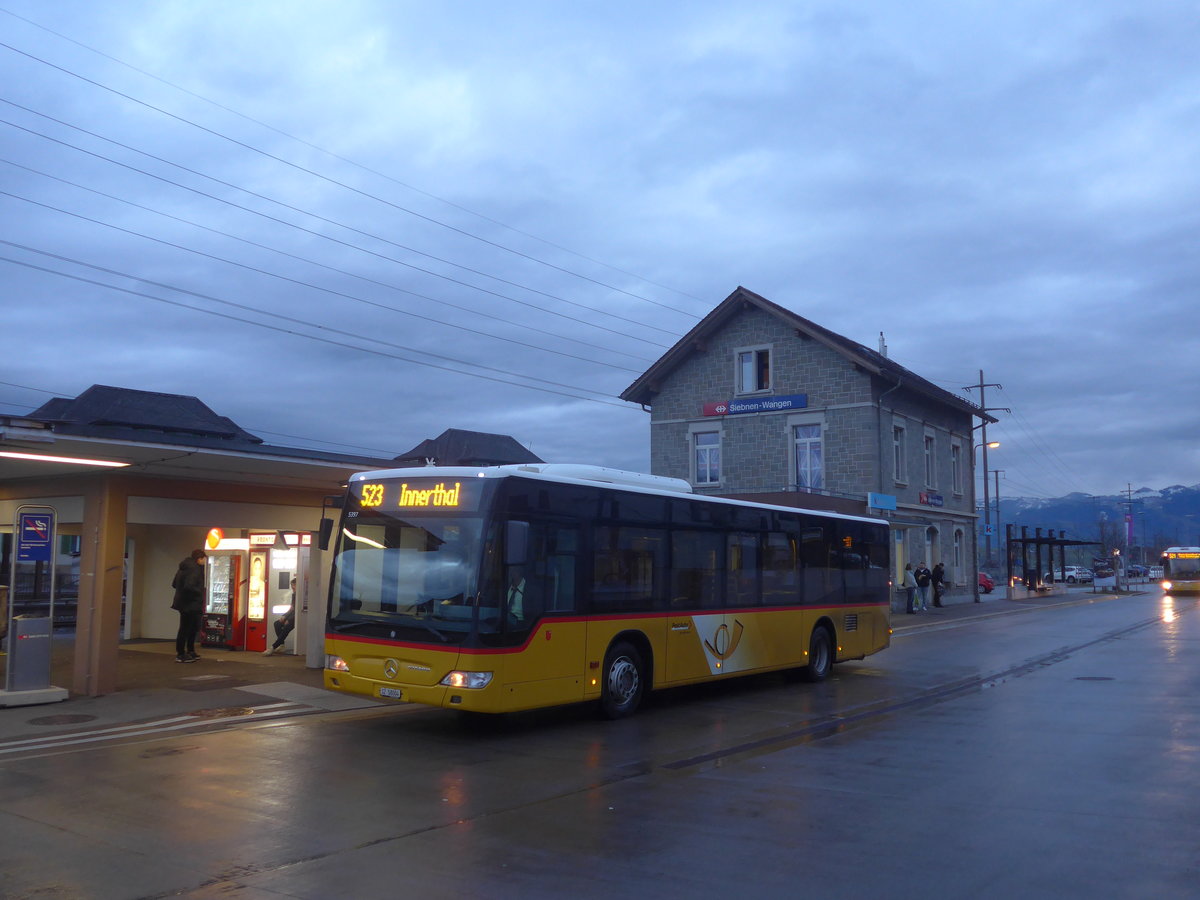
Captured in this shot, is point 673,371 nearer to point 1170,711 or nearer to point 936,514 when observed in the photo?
point 936,514

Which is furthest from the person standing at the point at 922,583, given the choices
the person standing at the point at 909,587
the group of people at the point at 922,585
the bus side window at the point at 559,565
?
the bus side window at the point at 559,565

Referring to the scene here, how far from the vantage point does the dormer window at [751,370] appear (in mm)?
38188

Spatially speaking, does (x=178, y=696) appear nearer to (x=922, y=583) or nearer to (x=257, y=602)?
(x=257, y=602)

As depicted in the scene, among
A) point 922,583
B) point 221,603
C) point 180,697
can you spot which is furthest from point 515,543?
point 922,583

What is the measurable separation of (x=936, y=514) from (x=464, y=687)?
3406cm

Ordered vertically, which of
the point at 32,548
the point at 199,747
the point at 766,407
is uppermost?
the point at 766,407

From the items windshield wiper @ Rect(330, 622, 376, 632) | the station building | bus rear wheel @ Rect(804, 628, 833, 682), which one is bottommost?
bus rear wheel @ Rect(804, 628, 833, 682)

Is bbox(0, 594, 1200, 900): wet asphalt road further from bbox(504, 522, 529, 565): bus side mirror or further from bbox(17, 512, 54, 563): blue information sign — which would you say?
bbox(17, 512, 54, 563): blue information sign

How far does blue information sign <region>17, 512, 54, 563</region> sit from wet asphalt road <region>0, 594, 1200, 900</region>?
391 cm

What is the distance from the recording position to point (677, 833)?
696 cm

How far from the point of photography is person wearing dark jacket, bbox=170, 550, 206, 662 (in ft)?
57.1

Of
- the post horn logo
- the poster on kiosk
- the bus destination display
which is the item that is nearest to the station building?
the poster on kiosk

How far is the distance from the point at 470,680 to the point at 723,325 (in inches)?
1179

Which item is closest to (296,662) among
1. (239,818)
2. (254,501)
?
(254,501)
